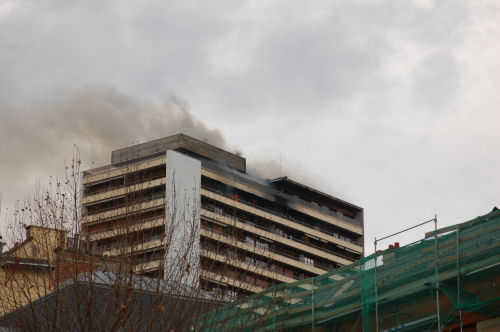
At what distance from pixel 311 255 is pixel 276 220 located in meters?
6.90

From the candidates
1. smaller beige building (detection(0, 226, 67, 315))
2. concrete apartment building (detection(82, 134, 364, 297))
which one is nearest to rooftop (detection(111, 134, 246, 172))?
concrete apartment building (detection(82, 134, 364, 297))

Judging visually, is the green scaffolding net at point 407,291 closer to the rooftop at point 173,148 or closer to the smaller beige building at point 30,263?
the smaller beige building at point 30,263

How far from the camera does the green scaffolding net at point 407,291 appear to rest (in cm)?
1914

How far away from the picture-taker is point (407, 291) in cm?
2070

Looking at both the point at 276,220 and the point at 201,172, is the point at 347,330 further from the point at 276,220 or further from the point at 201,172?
the point at 276,220

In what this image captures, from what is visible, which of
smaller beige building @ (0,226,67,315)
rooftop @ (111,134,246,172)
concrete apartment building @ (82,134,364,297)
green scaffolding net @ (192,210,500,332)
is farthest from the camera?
rooftop @ (111,134,246,172)

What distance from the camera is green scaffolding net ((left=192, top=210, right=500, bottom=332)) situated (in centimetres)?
1914

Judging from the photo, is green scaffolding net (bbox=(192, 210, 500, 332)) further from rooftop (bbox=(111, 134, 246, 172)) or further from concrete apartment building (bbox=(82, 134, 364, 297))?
rooftop (bbox=(111, 134, 246, 172))

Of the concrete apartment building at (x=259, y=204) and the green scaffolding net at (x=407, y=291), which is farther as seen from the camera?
the concrete apartment building at (x=259, y=204)

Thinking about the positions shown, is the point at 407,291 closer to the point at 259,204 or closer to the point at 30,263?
the point at 30,263

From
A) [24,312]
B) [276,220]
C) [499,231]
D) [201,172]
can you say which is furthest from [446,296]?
[276,220]

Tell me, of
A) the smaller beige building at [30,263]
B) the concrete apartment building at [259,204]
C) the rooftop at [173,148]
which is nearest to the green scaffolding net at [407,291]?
the smaller beige building at [30,263]

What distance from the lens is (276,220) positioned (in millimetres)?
100688

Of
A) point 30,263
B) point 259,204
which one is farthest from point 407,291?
point 259,204
